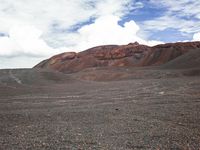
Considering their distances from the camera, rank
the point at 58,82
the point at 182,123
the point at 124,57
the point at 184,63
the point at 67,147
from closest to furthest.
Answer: the point at 67,147
the point at 182,123
the point at 58,82
the point at 184,63
the point at 124,57

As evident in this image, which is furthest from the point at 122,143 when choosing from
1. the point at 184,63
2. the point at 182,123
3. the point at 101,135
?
the point at 184,63

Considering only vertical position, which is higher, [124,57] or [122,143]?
[124,57]

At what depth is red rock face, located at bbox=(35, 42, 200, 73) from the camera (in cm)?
10112

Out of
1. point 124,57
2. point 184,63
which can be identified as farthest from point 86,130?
point 124,57

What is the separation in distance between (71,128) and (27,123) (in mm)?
2716

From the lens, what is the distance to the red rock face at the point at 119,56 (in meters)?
101

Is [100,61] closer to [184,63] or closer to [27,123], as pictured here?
[184,63]

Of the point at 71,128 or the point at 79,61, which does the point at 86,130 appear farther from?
the point at 79,61

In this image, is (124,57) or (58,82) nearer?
(58,82)

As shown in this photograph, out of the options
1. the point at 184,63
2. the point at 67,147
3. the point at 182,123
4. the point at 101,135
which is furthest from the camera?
the point at 184,63

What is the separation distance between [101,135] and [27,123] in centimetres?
475

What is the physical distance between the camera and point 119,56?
11131 cm

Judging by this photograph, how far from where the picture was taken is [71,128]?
13.4 metres

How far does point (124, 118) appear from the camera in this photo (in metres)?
16.0
